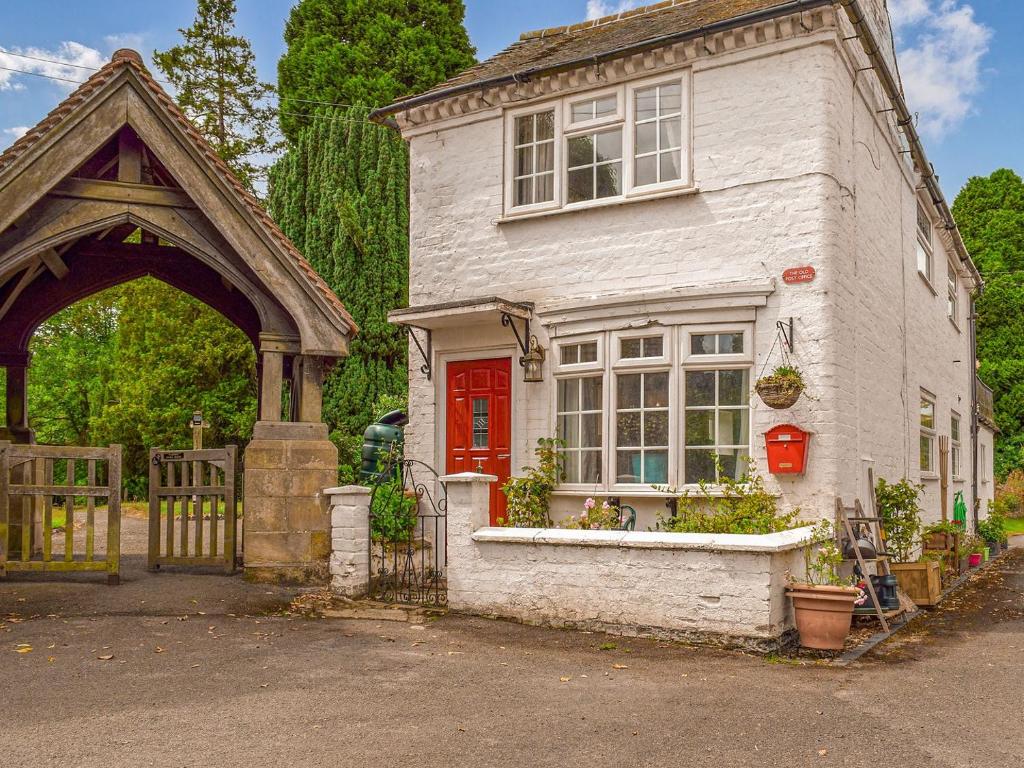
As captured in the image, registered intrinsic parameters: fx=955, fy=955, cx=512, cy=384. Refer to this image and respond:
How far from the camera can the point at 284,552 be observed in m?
9.91

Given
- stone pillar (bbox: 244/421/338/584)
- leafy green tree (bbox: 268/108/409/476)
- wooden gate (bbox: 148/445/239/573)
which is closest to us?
stone pillar (bbox: 244/421/338/584)

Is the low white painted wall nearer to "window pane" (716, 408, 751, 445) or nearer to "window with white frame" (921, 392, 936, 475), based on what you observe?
"window pane" (716, 408, 751, 445)

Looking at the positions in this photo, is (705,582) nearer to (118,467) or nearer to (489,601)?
(489,601)

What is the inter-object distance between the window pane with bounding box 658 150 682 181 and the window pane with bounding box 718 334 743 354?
2.02 m

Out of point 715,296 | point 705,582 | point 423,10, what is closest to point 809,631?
point 705,582

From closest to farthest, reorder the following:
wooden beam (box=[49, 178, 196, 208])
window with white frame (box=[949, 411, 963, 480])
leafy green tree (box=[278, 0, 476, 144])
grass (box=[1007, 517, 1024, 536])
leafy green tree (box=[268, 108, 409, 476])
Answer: wooden beam (box=[49, 178, 196, 208]) → window with white frame (box=[949, 411, 963, 480]) → leafy green tree (box=[268, 108, 409, 476]) → leafy green tree (box=[278, 0, 476, 144]) → grass (box=[1007, 517, 1024, 536])

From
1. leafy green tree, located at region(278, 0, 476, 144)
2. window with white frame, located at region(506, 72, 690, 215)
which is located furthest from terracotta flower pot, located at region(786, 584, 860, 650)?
leafy green tree, located at region(278, 0, 476, 144)

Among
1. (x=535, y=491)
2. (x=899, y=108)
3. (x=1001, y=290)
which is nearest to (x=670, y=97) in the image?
(x=899, y=108)

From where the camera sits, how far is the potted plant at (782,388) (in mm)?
9789

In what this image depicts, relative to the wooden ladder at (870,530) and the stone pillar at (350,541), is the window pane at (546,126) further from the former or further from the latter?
the wooden ladder at (870,530)

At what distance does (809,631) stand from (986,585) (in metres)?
6.88

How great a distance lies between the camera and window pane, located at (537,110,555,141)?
478 inches

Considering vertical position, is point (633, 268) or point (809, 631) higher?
point (633, 268)

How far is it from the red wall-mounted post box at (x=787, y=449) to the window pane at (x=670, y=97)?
3.96 meters
